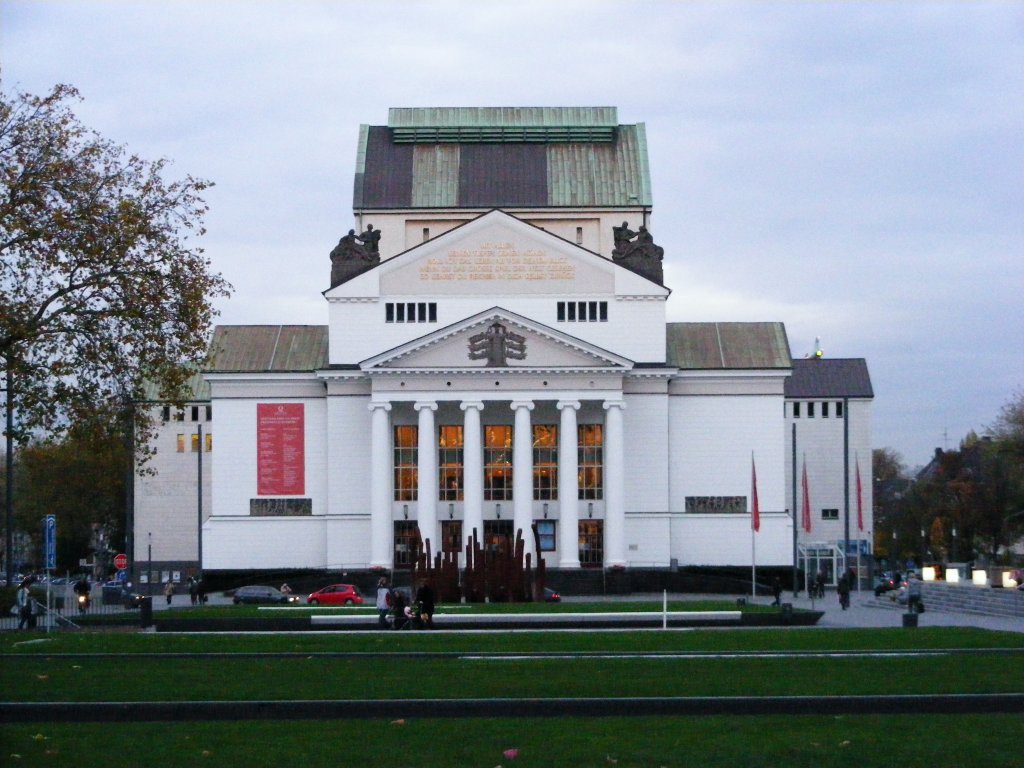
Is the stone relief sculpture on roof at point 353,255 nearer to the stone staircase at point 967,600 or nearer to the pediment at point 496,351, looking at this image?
the pediment at point 496,351

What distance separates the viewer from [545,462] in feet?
298

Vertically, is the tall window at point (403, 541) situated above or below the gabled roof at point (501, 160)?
below

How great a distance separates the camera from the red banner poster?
90625 millimetres

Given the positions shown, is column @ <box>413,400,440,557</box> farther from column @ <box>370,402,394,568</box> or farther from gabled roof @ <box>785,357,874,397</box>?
gabled roof @ <box>785,357,874,397</box>

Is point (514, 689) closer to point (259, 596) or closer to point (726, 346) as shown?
point (259, 596)

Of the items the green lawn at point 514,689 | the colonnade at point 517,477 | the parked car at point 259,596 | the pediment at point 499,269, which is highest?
the pediment at point 499,269

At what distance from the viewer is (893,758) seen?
1873 centimetres

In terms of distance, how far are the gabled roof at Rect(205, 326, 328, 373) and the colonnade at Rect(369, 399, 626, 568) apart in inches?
271

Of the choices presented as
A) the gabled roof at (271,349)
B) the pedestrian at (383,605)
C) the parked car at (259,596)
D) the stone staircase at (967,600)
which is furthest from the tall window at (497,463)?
the pedestrian at (383,605)

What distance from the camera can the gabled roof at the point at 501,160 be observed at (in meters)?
100

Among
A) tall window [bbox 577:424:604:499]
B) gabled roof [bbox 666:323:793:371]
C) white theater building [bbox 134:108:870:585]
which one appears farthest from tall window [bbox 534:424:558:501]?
gabled roof [bbox 666:323:793:371]

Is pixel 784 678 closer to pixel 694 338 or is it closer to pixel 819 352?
pixel 694 338

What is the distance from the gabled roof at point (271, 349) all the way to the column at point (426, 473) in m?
7.39

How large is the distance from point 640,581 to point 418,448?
1399 cm
